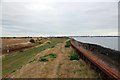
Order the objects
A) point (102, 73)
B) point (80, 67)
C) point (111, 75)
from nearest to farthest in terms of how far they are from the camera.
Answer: point (111, 75)
point (102, 73)
point (80, 67)

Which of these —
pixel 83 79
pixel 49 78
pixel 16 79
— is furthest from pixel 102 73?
pixel 16 79

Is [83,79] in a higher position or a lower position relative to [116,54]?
lower

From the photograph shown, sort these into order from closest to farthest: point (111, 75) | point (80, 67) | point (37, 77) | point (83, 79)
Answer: point (111, 75) < point (83, 79) < point (37, 77) < point (80, 67)

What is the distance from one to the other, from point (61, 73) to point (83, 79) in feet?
6.23

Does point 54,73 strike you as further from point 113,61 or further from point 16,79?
point 113,61

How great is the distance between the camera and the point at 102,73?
11328mm

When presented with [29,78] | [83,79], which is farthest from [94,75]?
[29,78]

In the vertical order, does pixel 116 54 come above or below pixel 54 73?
above

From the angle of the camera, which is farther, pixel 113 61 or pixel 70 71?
pixel 70 71

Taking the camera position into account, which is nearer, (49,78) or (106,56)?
(49,78)

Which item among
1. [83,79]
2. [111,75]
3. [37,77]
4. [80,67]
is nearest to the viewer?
[111,75]

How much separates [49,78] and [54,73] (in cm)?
117

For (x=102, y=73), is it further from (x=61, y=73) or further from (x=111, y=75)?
(x=61, y=73)

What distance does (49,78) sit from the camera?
41.5ft
